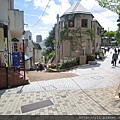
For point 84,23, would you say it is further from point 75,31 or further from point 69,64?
point 69,64

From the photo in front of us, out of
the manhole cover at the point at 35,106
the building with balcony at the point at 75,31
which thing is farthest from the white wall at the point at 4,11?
the building with balcony at the point at 75,31

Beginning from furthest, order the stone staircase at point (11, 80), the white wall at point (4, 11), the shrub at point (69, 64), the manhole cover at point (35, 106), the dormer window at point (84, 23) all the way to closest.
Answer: the dormer window at point (84, 23) < the shrub at point (69, 64) < the white wall at point (4, 11) < the stone staircase at point (11, 80) < the manhole cover at point (35, 106)

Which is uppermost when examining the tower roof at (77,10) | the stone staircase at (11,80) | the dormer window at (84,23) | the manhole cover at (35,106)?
the tower roof at (77,10)

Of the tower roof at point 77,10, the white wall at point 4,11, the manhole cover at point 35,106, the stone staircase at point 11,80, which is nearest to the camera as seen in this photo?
the manhole cover at point 35,106

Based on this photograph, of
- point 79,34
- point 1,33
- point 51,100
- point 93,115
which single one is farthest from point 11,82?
point 79,34

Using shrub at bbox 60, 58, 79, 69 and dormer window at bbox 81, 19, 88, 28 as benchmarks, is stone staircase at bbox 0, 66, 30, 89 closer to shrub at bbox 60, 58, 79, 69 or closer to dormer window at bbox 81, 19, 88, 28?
shrub at bbox 60, 58, 79, 69

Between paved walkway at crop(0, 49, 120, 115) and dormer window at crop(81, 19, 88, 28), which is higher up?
dormer window at crop(81, 19, 88, 28)

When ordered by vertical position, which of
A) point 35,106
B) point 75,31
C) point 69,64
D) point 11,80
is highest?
point 75,31

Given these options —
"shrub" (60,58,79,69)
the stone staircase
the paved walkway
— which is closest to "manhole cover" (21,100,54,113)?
the paved walkway

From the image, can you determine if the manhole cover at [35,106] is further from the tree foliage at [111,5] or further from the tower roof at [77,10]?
the tower roof at [77,10]

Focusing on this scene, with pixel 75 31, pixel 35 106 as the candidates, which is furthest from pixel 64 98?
pixel 75 31

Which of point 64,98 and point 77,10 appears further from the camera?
point 77,10

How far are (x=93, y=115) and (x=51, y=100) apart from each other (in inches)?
77.2

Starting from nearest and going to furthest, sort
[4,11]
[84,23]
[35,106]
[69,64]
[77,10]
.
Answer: [35,106], [4,11], [69,64], [77,10], [84,23]
